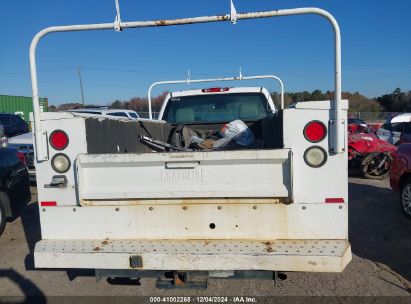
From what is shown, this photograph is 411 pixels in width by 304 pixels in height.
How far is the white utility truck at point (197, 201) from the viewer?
3.02 m

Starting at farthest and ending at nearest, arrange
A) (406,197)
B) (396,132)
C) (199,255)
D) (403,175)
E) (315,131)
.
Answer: (396,132), (403,175), (406,197), (315,131), (199,255)

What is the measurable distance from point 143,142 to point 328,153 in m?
2.13

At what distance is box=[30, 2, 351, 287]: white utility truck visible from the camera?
9.91 feet

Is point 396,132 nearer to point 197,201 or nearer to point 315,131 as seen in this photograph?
point 315,131

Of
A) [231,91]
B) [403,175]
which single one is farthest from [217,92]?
[403,175]

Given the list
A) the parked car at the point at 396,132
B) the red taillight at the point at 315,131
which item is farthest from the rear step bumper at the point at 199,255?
the parked car at the point at 396,132

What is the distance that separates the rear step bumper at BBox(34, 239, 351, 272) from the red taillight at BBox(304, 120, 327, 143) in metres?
0.78

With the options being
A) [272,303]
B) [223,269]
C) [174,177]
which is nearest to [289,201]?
[223,269]

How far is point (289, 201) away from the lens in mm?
3117

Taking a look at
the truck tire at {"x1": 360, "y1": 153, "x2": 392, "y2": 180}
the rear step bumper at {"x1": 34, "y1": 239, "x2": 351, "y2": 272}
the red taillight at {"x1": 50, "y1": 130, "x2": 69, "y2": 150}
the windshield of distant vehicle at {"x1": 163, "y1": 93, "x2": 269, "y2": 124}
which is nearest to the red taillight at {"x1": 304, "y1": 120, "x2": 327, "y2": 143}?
the rear step bumper at {"x1": 34, "y1": 239, "x2": 351, "y2": 272}

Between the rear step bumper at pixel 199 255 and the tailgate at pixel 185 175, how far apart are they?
370 mm

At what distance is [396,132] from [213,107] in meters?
11.0

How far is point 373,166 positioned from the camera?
36.1ft

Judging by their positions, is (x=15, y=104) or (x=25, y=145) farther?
(x=15, y=104)
